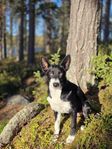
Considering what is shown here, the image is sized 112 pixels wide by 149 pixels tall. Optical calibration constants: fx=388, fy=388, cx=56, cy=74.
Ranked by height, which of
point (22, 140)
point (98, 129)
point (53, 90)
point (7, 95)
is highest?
point (53, 90)

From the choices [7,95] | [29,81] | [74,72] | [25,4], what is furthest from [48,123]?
[25,4]

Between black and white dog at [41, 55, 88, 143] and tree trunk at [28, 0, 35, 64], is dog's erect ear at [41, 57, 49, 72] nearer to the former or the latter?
black and white dog at [41, 55, 88, 143]

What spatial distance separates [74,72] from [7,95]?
7.51 m

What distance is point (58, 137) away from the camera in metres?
8.37

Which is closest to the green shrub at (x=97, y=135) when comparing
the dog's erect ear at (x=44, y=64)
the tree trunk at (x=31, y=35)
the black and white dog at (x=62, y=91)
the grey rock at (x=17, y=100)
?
the black and white dog at (x=62, y=91)

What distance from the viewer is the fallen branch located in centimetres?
883

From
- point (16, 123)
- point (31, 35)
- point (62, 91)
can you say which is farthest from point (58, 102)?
point (31, 35)

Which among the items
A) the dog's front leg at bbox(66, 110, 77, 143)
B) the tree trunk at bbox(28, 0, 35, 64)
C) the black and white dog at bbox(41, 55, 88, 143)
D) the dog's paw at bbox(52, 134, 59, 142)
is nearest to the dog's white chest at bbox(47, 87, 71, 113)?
the black and white dog at bbox(41, 55, 88, 143)

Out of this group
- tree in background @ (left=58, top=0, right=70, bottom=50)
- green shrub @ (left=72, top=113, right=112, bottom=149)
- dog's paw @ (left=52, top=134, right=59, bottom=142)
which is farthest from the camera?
tree in background @ (left=58, top=0, right=70, bottom=50)

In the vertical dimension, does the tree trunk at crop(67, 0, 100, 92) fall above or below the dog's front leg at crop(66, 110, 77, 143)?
above

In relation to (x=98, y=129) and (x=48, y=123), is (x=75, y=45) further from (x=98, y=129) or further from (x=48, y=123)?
(x=98, y=129)

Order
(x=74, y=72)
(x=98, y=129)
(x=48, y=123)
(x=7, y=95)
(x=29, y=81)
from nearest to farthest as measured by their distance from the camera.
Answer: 1. (x=98, y=129)
2. (x=48, y=123)
3. (x=74, y=72)
4. (x=7, y=95)
5. (x=29, y=81)

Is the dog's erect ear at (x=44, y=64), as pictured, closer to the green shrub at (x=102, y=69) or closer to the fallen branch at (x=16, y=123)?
the fallen branch at (x=16, y=123)

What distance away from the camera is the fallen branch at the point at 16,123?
8828 mm
